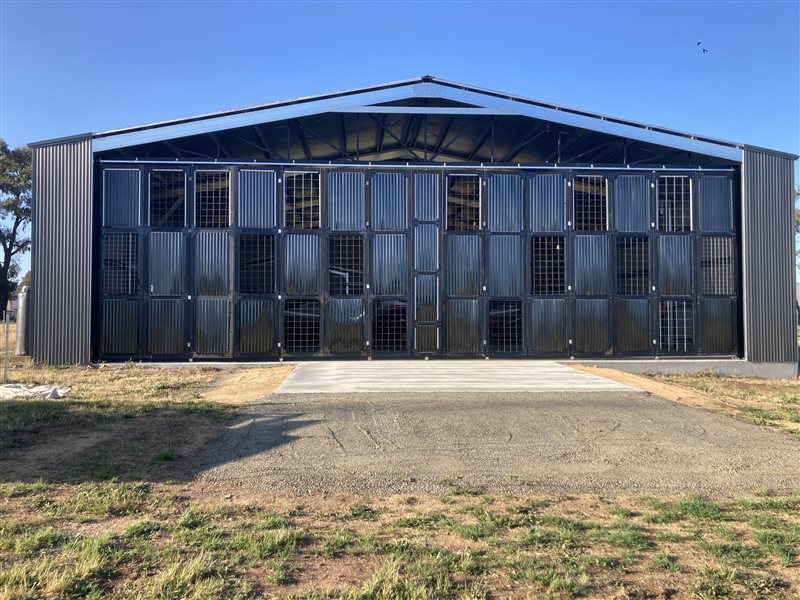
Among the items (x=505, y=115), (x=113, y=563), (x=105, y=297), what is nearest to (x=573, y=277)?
(x=505, y=115)

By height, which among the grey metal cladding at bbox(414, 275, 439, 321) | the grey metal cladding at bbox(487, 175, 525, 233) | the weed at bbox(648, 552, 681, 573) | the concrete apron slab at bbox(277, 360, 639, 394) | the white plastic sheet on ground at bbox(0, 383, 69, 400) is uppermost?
the grey metal cladding at bbox(487, 175, 525, 233)

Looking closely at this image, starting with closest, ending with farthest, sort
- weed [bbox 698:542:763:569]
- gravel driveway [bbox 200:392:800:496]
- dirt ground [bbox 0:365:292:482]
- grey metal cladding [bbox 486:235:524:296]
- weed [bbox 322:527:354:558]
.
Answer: weed [bbox 698:542:763:569] → weed [bbox 322:527:354:558] → gravel driveway [bbox 200:392:800:496] → dirt ground [bbox 0:365:292:482] → grey metal cladding [bbox 486:235:524:296]

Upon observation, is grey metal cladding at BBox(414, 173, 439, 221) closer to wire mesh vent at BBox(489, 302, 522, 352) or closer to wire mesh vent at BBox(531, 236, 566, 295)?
wire mesh vent at BBox(531, 236, 566, 295)

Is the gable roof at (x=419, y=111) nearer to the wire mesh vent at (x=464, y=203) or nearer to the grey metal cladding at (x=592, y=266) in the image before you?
the wire mesh vent at (x=464, y=203)

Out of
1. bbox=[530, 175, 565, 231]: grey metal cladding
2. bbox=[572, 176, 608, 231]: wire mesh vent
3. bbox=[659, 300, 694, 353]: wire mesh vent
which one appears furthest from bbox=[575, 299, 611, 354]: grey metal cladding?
bbox=[530, 175, 565, 231]: grey metal cladding

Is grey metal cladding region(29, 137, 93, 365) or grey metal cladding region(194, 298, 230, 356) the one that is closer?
grey metal cladding region(29, 137, 93, 365)

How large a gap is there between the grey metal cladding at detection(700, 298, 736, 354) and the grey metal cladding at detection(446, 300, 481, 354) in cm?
783

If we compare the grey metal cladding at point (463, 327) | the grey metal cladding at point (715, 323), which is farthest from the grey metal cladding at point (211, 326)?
the grey metal cladding at point (715, 323)

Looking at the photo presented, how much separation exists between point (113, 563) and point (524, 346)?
15671 millimetres

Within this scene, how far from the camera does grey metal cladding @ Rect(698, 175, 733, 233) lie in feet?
61.7

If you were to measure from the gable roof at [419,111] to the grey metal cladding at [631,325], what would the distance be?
5487 mm

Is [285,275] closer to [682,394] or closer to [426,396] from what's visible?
[426,396]

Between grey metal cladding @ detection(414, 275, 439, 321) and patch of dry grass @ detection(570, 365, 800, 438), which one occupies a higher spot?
grey metal cladding @ detection(414, 275, 439, 321)

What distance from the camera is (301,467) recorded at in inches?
272
